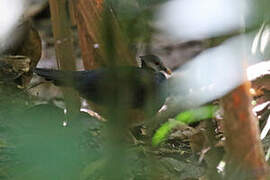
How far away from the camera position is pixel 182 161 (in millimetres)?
2117

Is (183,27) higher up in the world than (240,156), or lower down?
higher up

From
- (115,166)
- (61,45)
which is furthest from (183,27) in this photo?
(61,45)

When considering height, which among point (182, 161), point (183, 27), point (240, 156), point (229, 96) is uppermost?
point (183, 27)

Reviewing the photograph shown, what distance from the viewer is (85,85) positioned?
7.93ft

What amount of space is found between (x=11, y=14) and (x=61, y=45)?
94 centimetres

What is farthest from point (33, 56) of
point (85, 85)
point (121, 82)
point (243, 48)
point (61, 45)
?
point (121, 82)

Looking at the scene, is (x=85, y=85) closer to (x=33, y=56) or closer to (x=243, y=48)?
(x=33, y=56)

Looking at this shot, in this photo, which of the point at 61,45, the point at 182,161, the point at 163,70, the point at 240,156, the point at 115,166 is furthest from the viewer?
the point at 163,70

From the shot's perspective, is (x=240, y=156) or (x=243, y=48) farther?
(x=240, y=156)

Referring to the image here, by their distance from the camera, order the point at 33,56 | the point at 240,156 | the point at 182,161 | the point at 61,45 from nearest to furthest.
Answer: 1. the point at 240,156
2. the point at 61,45
3. the point at 182,161
4. the point at 33,56

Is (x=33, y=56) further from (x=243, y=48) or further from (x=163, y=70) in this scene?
(x=243, y=48)

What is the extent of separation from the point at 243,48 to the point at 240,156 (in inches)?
10.6

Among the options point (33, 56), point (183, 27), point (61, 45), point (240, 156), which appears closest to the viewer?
point (183, 27)

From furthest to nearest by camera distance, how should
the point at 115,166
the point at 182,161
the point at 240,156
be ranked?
the point at 182,161, the point at 240,156, the point at 115,166
